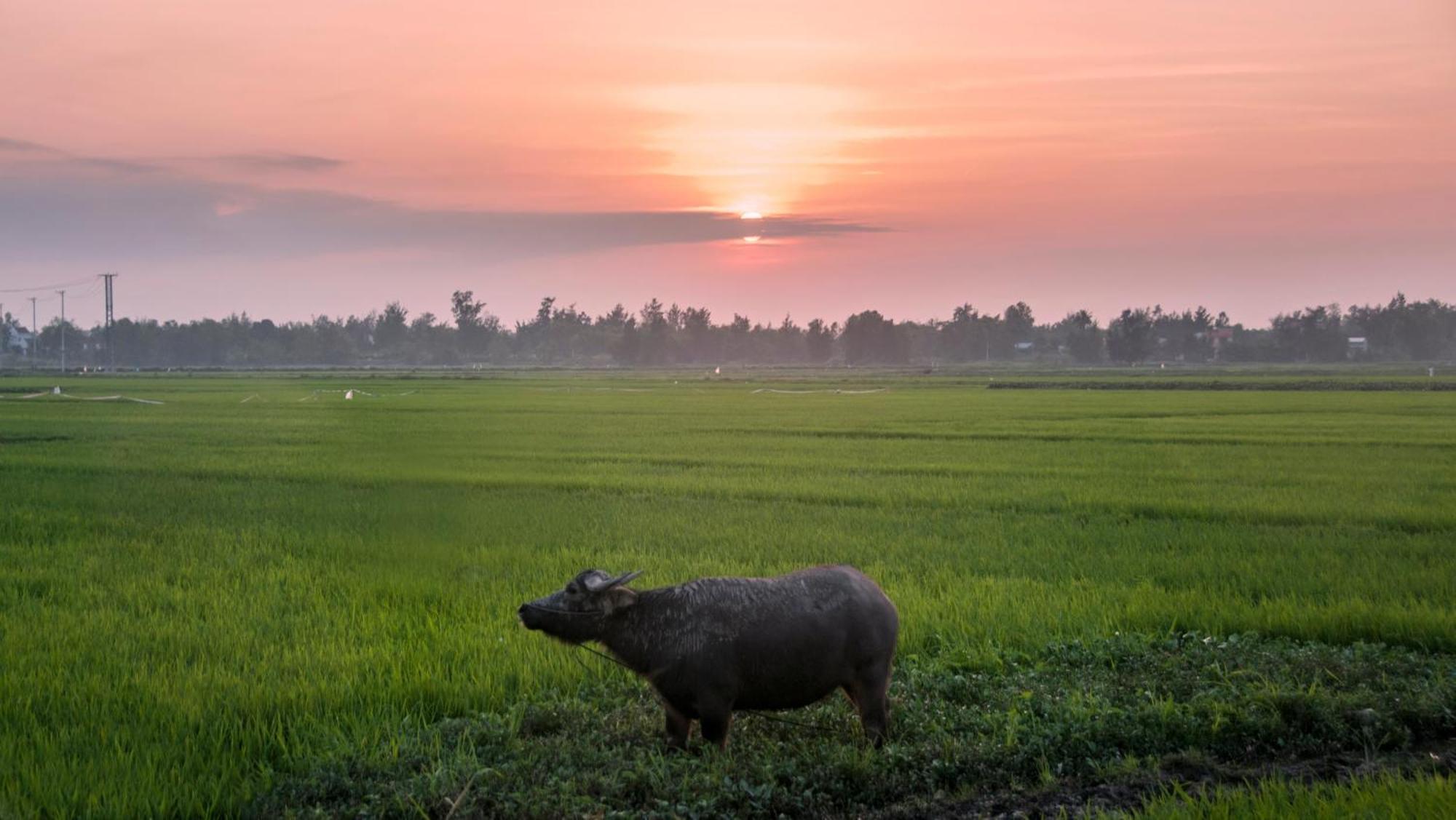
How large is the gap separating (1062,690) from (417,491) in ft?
34.6

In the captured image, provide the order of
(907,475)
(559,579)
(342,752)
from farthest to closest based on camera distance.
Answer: (907,475)
(559,579)
(342,752)

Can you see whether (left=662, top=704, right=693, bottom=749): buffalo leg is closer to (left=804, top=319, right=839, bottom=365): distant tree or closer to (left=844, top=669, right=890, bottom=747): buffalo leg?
(left=844, top=669, right=890, bottom=747): buffalo leg

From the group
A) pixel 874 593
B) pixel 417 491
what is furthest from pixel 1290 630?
pixel 417 491

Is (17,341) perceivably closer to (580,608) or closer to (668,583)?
(668,583)

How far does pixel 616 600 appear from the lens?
15.6 feet

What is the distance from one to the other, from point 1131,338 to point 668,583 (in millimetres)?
111795

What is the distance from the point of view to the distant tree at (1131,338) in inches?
4360

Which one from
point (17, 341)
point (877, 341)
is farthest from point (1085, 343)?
point (17, 341)

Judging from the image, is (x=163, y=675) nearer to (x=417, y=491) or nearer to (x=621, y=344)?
(x=417, y=491)

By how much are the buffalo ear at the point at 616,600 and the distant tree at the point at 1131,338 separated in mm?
114128

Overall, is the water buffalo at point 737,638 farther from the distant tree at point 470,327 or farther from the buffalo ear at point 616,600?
the distant tree at point 470,327

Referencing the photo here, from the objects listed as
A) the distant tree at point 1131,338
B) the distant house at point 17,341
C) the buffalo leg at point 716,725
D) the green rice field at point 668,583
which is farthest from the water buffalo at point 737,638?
the distant house at point 17,341

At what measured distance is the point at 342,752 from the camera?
486 centimetres

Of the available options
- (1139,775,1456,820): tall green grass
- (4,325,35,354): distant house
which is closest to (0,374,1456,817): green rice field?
(1139,775,1456,820): tall green grass
